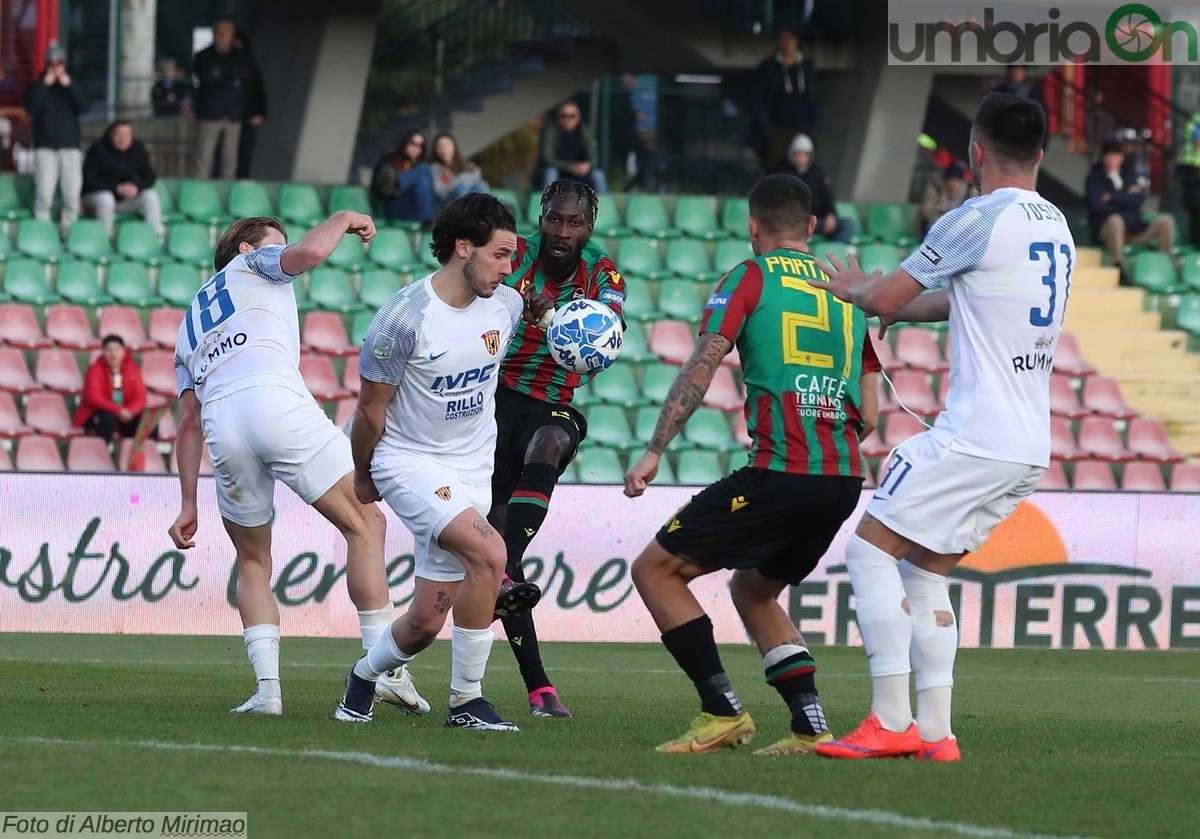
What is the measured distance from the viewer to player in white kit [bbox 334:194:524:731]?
6555mm

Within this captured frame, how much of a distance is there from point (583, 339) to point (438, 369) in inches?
37.6

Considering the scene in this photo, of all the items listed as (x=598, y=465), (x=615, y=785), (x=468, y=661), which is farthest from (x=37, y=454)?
(x=615, y=785)

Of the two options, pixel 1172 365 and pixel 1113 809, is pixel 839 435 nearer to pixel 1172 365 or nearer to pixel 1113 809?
pixel 1113 809

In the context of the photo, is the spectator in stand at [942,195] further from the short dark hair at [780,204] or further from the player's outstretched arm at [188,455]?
the short dark hair at [780,204]

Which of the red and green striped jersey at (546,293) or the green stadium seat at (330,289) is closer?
the red and green striped jersey at (546,293)

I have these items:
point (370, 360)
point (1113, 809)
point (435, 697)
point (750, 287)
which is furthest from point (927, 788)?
point (435, 697)

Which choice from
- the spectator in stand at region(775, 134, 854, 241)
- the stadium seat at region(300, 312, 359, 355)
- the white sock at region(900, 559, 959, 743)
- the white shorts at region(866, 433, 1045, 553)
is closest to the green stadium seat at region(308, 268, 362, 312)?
the stadium seat at region(300, 312, 359, 355)

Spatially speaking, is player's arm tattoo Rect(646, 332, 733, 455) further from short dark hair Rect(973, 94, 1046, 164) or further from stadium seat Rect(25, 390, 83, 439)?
stadium seat Rect(25, 390, 83, 439)

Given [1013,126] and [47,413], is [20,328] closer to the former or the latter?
[47,413]

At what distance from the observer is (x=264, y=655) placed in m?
7.25

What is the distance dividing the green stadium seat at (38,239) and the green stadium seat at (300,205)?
2.33 metres

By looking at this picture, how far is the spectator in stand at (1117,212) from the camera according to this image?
2044cm

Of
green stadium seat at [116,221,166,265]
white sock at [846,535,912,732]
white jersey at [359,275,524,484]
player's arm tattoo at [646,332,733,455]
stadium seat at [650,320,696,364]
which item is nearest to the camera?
white sock at [846,535,912,732]

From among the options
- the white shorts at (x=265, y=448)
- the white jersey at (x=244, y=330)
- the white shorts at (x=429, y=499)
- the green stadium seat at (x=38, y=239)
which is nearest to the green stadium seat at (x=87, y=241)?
the green stadium seat at (x=38, y=239)
